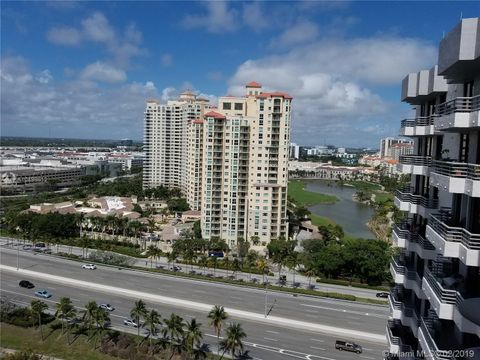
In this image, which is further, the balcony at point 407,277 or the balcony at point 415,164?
the balcony at point 415,164

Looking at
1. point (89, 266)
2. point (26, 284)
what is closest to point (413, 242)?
point (26, 284)

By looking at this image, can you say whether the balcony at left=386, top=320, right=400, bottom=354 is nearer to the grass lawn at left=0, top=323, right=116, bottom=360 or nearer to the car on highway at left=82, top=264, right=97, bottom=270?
the grass lawn at left=0, top=323, right=116, bottom=360

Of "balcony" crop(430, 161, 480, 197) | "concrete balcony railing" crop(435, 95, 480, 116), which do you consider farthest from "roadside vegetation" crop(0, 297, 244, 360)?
"concrete balcony railing" crop(435, 95, 480, 116)

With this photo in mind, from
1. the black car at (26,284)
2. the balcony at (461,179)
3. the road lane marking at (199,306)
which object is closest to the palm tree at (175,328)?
the road lane marking at (199,306)

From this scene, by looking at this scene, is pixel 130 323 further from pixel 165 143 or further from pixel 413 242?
pixel 165 143

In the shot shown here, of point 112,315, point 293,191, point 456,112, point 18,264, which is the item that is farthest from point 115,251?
point 293,191

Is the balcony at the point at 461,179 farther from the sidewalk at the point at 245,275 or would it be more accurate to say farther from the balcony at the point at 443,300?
the sidewalk at the point at 245,275

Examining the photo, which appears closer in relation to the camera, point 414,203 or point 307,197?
point 414,203
